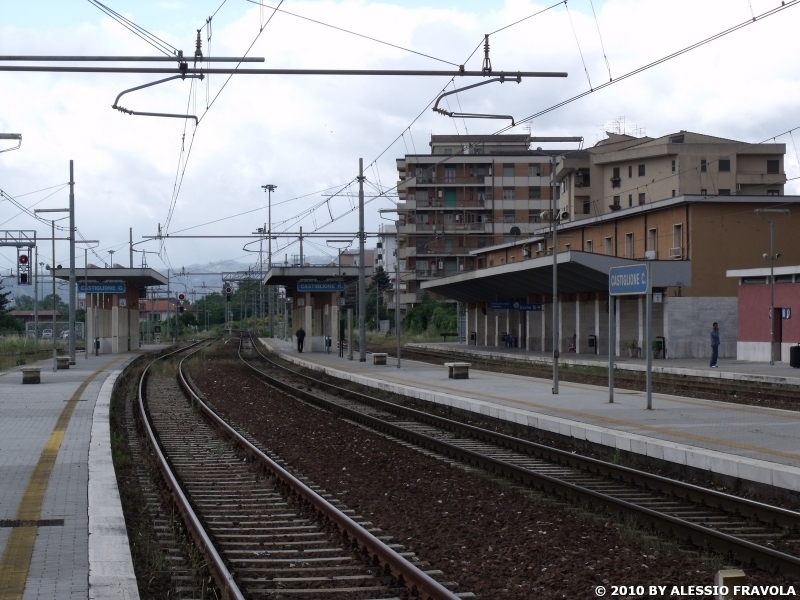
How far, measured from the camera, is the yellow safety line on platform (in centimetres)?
637

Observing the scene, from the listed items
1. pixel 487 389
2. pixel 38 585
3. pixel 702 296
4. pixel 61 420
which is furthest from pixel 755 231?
pixel 38 585

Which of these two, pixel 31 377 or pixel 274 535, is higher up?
pixel 31 377

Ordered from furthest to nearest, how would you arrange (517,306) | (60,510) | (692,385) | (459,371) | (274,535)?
(517,306) < (459,371) < (692,385) < (60,510) < (274,535)

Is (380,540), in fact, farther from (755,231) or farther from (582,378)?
(755,231)

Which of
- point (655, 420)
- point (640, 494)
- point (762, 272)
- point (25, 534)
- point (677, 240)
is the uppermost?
point (677, 240)

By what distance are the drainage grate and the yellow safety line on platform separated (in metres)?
0.10

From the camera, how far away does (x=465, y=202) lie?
86188 millimetres

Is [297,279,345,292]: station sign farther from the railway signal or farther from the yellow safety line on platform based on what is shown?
the yellow safety line on platform

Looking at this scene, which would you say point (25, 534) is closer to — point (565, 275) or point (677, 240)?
point (565, 275)

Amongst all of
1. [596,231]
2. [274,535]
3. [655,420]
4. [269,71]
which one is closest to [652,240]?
[596,231]

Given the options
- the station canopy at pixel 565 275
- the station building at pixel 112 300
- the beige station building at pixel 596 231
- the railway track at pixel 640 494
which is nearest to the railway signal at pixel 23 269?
the station building at pixel 112 300

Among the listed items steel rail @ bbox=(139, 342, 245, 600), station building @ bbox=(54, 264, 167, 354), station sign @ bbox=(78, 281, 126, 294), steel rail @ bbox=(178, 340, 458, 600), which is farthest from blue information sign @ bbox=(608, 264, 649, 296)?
station sign @ bbox=(78, 281, 126, 294)

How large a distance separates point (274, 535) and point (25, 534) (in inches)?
85.3

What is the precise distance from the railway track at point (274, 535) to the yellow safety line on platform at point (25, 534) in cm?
136
